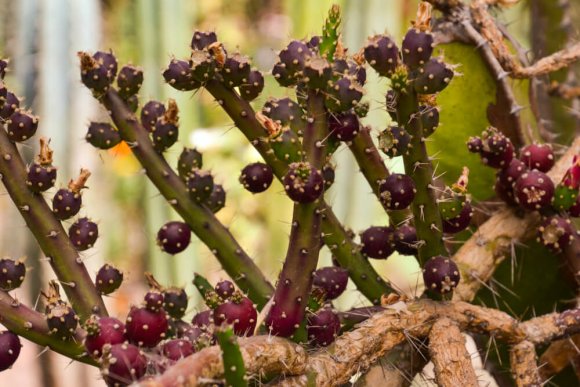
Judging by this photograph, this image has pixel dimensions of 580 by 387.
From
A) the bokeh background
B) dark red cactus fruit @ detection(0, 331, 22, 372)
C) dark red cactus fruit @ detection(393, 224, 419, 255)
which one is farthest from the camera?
the bokeh background

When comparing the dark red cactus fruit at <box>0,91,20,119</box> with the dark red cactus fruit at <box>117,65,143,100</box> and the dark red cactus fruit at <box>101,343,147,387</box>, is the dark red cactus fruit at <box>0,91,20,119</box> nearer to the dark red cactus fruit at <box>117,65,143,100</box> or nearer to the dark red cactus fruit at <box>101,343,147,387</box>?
the dark red cactus fruit at <box>117,65,143,100</box>

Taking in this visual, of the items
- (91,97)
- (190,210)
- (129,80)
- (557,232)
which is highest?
(91,97)

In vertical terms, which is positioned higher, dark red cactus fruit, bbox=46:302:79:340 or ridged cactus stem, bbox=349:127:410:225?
ridged cactus stem, bbox=349:127:410:225

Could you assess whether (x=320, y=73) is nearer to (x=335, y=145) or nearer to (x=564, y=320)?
(x=335, y=145)

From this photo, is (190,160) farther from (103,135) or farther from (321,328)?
(321,328)

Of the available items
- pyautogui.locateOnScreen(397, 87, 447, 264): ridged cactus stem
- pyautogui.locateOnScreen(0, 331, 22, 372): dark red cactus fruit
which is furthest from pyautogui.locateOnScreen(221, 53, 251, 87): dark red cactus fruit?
pyautogui.locateOnScreen(0, 331, 22, 372): dark red cactus fruit

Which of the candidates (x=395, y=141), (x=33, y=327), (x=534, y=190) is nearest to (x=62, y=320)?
(x=33, y=327)
